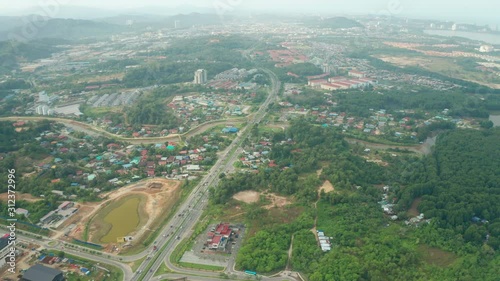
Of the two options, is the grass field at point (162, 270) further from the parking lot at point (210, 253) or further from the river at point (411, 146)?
the river at point (411, 146)

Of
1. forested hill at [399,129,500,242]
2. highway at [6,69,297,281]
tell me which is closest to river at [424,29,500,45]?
forested hill at [399,129,500,242]

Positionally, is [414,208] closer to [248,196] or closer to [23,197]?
[248,196]

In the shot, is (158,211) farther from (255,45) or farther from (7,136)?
(255,45)

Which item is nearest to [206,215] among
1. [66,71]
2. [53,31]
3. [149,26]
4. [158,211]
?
[158,211]

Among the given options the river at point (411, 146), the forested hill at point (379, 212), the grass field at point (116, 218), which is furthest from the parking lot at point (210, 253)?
the river at point (411, 146)

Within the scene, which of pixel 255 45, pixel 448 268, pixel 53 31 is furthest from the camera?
pixel 53 31

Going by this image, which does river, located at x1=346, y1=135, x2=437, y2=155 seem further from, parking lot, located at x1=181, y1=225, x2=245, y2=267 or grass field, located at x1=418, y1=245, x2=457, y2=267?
parking lot, located at x1=181, y1=225, x2=245, y2=267

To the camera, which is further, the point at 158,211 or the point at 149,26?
the point at 149,26

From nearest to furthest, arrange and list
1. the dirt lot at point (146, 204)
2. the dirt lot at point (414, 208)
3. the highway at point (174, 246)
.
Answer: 1. the highway at point (174, 246)
2. the dirt lot at point (146, 204)
3. the dirt lot at point (414, 208)

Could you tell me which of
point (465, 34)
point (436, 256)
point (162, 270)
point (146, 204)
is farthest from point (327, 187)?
point (465, 34)
